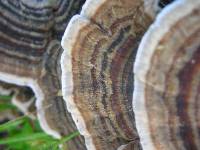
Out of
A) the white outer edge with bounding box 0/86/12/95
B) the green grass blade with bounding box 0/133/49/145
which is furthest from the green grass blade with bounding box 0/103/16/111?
the green grass blade with bounding box 0/133/49/145

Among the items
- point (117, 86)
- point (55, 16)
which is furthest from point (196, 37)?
point (55, 16)

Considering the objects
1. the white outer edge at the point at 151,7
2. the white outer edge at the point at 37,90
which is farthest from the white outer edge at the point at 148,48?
the white outer edge at the point at 37,90

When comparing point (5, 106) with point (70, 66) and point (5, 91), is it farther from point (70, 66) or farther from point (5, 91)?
point (70, 66)

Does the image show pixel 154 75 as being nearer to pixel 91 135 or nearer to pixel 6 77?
pixel 91 135

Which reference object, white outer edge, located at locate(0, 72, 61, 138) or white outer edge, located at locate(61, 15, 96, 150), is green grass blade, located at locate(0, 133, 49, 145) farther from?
white outer edge, located at locate(61, 15, 96, 150)

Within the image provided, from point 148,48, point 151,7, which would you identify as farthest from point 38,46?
point 148,48

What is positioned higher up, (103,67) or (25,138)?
(103,67)

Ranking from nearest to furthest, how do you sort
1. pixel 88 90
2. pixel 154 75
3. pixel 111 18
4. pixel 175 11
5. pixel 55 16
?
pixel 175 11, pixel 154 75, pixel 111 18, pixel 88 90, pixel 55 16
